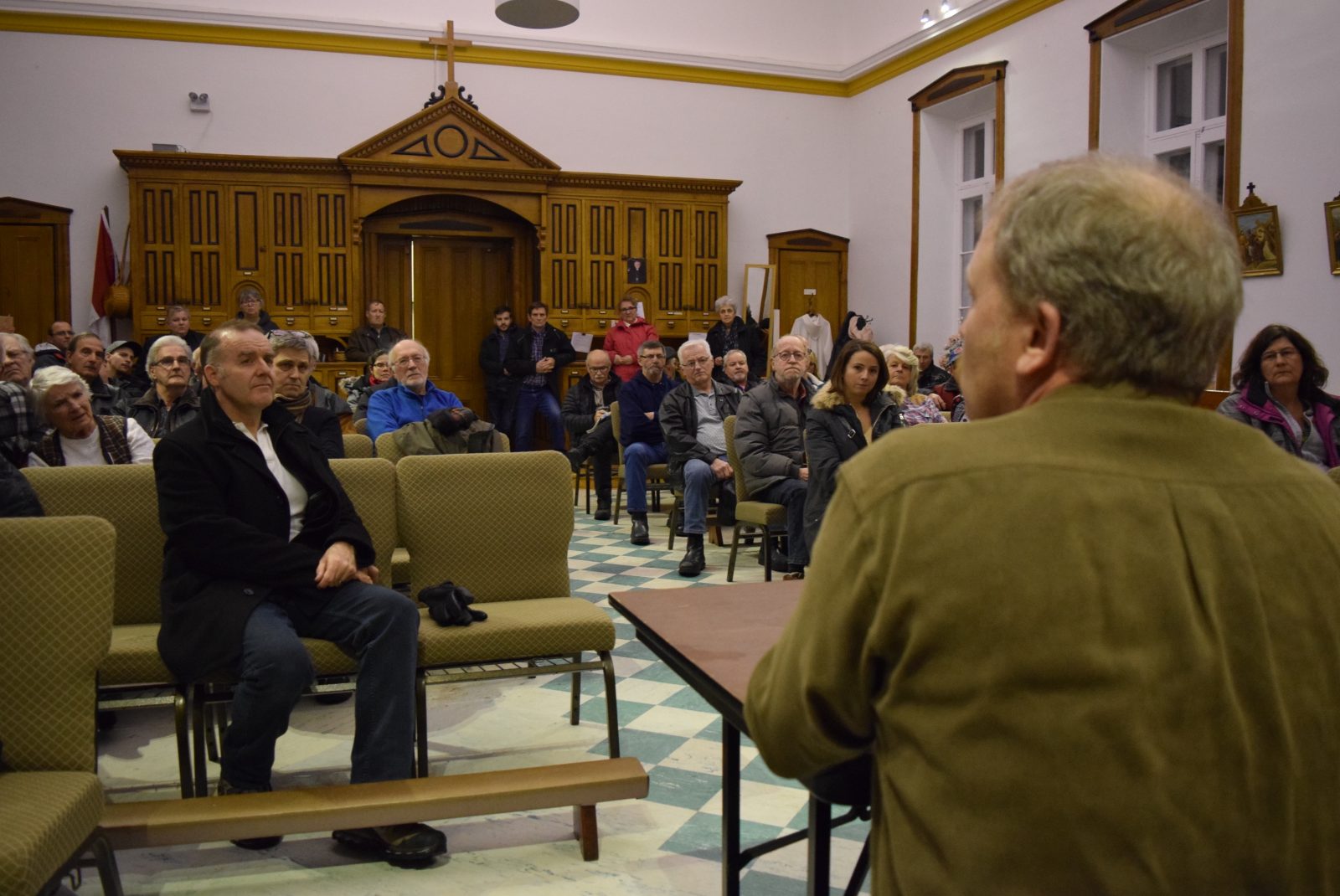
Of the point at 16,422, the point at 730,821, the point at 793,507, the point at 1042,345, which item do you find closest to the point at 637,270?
the point at 793,507

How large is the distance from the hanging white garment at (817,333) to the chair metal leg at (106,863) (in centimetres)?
975

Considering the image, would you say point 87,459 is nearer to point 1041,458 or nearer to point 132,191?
point 1041,458

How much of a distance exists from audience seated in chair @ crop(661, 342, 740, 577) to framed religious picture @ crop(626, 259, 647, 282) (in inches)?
162

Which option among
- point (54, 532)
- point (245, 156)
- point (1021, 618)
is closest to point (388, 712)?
point (54, 532)

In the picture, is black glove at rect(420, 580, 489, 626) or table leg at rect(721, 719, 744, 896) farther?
black glove at rect(420, 580, 489, 626)

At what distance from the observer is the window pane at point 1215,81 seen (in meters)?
7.80

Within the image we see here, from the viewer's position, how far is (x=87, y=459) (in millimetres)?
3629

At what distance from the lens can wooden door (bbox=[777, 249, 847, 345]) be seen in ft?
38.3

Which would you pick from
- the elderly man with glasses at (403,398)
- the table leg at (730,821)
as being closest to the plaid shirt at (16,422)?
the elderly man with glasses at (403,398)

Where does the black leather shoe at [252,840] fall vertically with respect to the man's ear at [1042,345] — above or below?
below

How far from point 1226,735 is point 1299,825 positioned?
0.14 metres

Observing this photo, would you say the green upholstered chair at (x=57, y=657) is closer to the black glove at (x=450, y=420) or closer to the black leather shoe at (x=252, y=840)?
the black leather shoe at (x=252, y=840)

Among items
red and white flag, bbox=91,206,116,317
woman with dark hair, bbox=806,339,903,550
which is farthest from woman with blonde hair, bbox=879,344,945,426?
red and white flag, bbox=91,206,116,317

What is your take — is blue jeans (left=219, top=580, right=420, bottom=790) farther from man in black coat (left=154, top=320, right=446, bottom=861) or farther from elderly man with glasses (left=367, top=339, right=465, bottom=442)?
elderly man with glasses (left=367, top=339, right=465, bottom=442)
